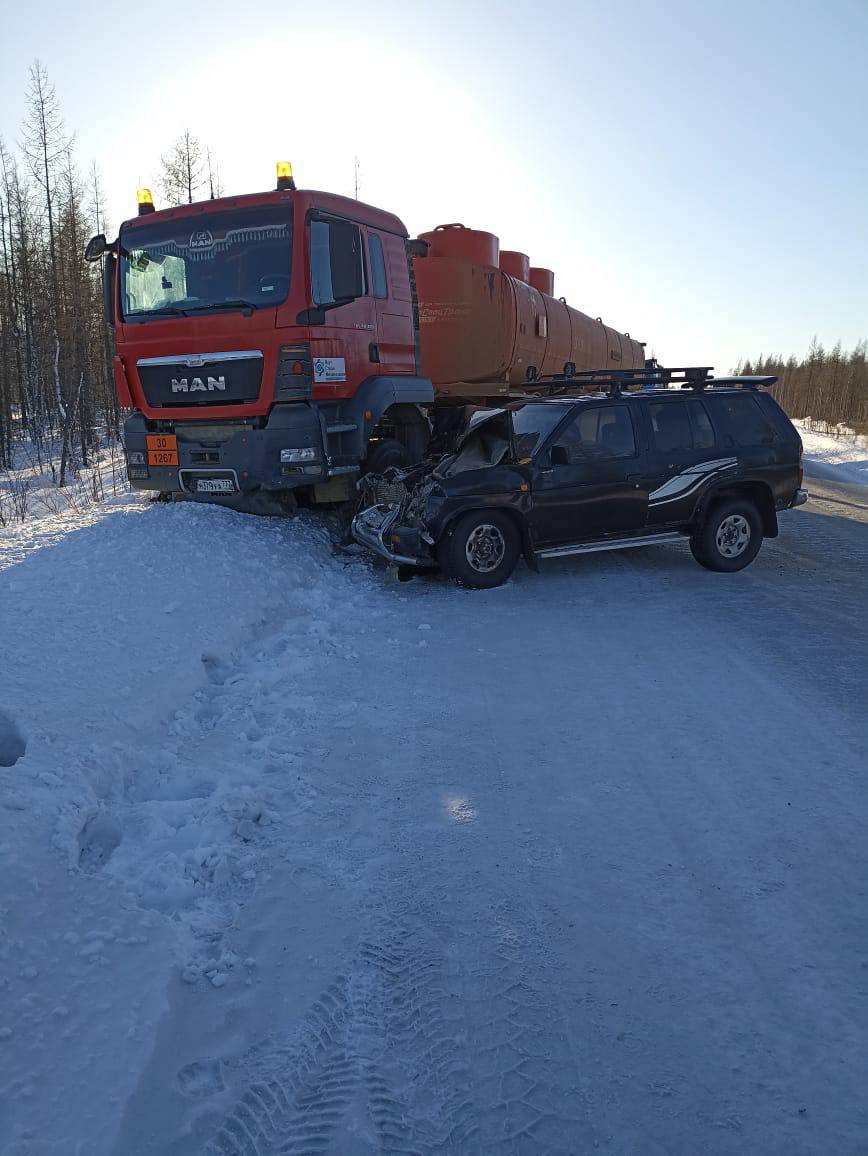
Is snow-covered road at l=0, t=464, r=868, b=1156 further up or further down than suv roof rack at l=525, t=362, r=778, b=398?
further down

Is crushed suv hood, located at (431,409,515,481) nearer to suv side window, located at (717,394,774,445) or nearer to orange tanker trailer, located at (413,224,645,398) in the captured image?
suv side window, located at (717,394,774,445)

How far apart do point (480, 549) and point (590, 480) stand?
1359mm

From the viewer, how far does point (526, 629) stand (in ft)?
21.8

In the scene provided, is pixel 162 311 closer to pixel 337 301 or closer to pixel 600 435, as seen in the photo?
pixel 337 301

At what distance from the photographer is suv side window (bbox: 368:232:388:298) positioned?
29.8 feet

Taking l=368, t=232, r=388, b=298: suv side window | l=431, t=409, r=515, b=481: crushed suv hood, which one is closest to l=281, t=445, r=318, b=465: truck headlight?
l=431, t=409, r=515, b=481: crushed suv hood

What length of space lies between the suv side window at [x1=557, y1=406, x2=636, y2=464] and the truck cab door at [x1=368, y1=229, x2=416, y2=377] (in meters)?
2.60

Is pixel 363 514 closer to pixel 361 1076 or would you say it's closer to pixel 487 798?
pixel 487 798

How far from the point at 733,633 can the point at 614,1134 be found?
4889mm

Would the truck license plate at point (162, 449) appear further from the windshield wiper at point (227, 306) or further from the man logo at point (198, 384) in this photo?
the windshield wiper at point (227, 306)

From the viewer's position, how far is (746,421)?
8562mm

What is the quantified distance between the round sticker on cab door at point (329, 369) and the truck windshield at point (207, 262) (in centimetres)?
75

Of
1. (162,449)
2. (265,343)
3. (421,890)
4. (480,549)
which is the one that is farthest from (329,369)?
(421,890)

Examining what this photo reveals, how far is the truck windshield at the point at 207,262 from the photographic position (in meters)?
8.23
